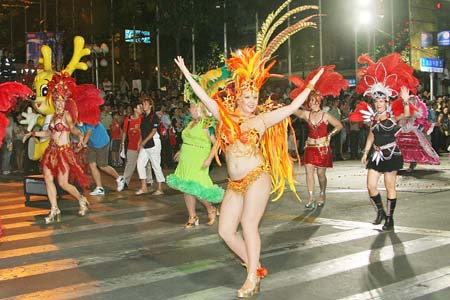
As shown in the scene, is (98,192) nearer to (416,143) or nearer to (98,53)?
(416,143)

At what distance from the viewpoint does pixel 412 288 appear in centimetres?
575

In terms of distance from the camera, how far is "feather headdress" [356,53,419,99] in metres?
8.63

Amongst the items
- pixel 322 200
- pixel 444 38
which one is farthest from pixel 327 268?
pixel 444 38

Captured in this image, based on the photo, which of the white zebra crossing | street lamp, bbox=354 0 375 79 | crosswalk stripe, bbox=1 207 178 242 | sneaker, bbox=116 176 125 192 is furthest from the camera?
street lamp, bbox=354 0 375 79

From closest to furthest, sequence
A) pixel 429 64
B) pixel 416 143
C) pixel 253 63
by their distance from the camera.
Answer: pixel 253 63 → pixel 416 143 → pixel 429 64

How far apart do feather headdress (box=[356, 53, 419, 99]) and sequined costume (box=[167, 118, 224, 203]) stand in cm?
234

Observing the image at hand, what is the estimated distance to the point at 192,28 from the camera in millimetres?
29406

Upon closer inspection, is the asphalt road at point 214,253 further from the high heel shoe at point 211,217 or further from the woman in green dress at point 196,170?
the woman in green dress at point 196,170

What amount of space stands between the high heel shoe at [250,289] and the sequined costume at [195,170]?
3.46 metres

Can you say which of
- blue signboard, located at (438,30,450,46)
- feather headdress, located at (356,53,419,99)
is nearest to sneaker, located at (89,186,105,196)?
feather headdress, located at (356,53,419,99)

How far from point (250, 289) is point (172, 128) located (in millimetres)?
13164

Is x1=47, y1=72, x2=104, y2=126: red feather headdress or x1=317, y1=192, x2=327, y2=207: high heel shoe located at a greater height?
x1=47, y1=72, x2=104, y2=126: red feather headdress

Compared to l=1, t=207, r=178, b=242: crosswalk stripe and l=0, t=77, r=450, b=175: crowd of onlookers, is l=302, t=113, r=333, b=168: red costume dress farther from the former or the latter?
l=0, t=77, r=450, b=175: crowd of onlookers

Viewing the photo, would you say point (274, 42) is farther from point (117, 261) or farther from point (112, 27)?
point (112, 27)
